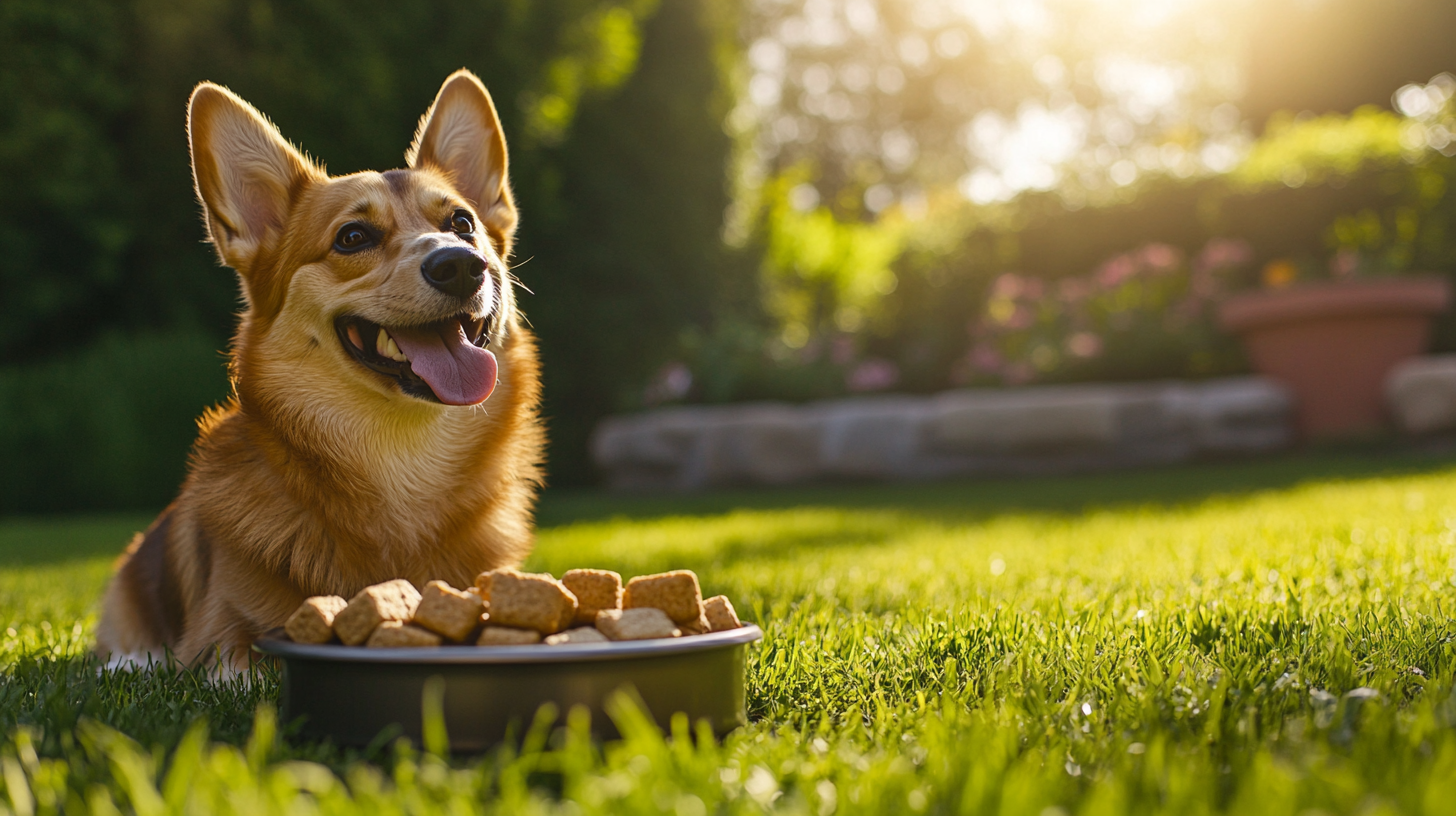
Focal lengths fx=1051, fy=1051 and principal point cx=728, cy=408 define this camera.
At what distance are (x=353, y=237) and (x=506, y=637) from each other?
1.33 metres

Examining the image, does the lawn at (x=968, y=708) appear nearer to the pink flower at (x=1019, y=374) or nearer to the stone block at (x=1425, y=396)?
the stone block at (x=1425, y=396)

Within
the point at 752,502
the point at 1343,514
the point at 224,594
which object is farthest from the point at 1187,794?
the point at 752,502

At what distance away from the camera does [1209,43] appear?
2992 centimetres

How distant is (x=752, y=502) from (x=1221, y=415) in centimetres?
353

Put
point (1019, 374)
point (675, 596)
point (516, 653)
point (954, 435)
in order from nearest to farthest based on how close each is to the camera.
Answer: point (516, 653) → point (675, 596) → point (954, 435) → point (1019, 374)

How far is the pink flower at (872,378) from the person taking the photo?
9703 millimetres

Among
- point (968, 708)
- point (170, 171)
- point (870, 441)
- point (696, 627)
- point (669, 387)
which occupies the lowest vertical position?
point (870, 441)

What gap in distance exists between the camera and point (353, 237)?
2.52 m

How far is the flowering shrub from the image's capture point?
28.7ft

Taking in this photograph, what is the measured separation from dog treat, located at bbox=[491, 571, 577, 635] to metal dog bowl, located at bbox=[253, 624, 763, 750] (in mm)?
168

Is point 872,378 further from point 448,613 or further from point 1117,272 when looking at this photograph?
point 448,613

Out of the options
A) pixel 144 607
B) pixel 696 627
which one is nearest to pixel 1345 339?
pixel 696 627

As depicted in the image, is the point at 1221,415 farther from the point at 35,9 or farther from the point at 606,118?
the point at 35,9

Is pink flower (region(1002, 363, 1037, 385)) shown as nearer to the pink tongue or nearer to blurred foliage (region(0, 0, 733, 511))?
blurred foliage (region(0, 0, 733, 511))
